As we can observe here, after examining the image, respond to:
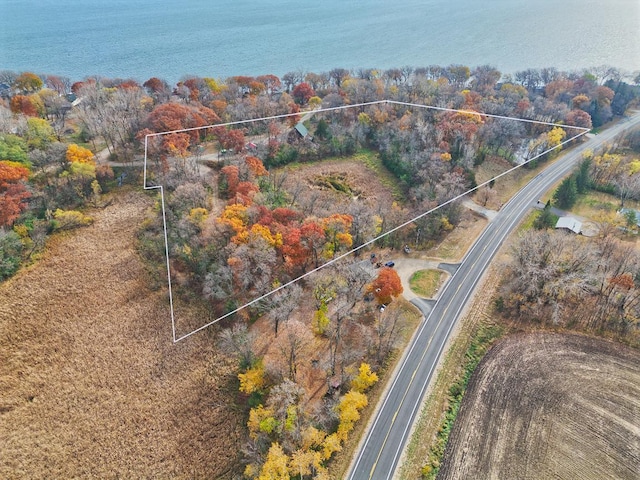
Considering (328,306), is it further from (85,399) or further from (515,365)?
(85,399)

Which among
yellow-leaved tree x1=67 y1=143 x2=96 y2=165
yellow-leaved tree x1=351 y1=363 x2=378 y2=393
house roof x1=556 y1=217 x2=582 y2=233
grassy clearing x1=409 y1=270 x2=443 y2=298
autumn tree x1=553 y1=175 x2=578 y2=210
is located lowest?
yellow-leaved tree x1=351 y1=363 x2=378 y2=393

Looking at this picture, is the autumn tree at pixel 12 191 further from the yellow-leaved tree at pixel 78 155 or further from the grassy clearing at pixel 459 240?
the grassy clearing at pixel 459 240

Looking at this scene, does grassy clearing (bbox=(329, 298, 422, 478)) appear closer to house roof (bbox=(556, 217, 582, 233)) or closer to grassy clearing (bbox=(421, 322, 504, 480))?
grassy clearing (bbox=(421, 322, 504, 480))

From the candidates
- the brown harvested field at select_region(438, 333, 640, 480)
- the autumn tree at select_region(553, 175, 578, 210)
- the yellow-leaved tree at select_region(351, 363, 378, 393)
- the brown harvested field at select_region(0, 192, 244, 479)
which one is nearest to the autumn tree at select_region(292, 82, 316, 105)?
the autumn tree at select_region(553, 175, 578, 210)

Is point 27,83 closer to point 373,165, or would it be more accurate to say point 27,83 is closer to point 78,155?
point 78,155

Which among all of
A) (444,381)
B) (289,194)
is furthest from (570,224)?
(289,194)

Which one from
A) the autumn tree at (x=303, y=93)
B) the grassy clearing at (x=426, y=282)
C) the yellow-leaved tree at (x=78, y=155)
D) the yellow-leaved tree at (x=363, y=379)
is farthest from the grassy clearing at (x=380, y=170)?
the yellow-leaved tree at (x=78, y=155)
